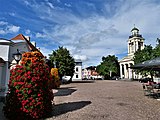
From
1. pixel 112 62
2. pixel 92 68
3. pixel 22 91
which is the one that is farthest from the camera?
pixel 92 68

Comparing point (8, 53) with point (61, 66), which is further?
point (61, 66)

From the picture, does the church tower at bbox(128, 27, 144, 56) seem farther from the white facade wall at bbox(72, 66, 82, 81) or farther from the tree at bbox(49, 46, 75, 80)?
the tree at bbox(49, 46, 75, 80)

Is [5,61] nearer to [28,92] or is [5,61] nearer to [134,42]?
[28,92]

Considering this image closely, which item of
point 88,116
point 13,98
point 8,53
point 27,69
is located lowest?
point 88,116

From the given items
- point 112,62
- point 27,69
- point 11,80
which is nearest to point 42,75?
point 27,69

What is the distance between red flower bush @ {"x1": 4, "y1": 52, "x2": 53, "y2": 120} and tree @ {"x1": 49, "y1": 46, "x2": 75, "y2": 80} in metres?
28.5

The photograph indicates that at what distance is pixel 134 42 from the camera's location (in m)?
87.7

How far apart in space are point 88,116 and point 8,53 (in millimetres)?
12692

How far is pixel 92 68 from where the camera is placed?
409 ft

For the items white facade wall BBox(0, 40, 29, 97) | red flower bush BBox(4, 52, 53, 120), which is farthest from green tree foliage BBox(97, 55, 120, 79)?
red flower bush BBox(4, 52, 53, 120)

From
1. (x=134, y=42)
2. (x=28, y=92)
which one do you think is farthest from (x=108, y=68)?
(x=28, y=92)

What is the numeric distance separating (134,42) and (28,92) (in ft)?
285

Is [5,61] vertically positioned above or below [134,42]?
below

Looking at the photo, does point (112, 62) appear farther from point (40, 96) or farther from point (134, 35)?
point (40, 96)
